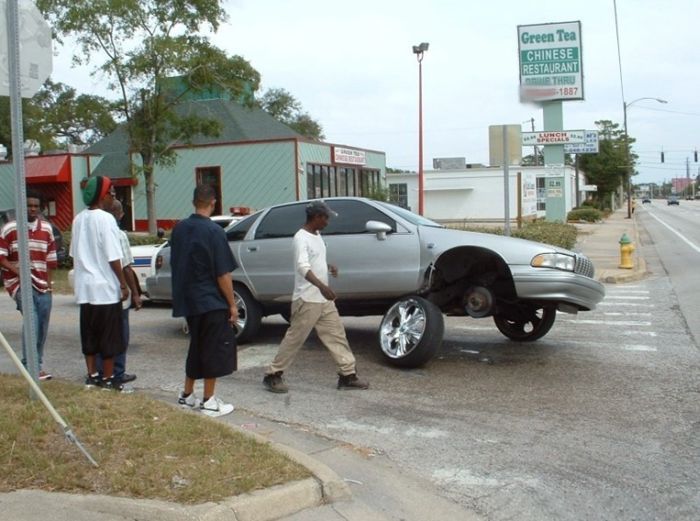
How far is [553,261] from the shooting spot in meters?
7.48

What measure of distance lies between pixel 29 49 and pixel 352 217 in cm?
393

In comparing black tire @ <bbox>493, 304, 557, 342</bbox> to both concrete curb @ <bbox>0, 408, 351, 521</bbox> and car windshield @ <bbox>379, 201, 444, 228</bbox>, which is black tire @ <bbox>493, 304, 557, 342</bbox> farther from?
concrete curb @ <bbox>0, 408, 351, 521</bbox>

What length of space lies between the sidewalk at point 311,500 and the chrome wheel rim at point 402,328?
2238 mm

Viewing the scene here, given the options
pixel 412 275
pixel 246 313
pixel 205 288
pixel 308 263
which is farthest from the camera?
pixel 246 313

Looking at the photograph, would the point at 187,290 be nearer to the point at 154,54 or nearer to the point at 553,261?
the point at 553,261

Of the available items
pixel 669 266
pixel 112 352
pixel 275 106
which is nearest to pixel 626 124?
pixel 275 106

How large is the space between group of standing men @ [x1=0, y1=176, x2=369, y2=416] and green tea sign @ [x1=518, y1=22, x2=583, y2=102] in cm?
2365

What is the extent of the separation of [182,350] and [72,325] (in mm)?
2927

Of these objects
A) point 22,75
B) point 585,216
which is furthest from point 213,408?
point 585,216

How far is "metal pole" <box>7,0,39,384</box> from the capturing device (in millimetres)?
5281

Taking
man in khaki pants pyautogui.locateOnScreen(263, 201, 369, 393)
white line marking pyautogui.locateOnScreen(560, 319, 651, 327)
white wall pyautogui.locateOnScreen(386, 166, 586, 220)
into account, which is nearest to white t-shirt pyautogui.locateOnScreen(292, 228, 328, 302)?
man in khaki pants pyautogui.locateOnScreen(263, 201, 369, 393)

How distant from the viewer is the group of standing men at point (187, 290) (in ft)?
18.6

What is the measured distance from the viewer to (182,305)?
573cm

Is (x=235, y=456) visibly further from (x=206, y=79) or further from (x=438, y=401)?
(x=206, y=79)
